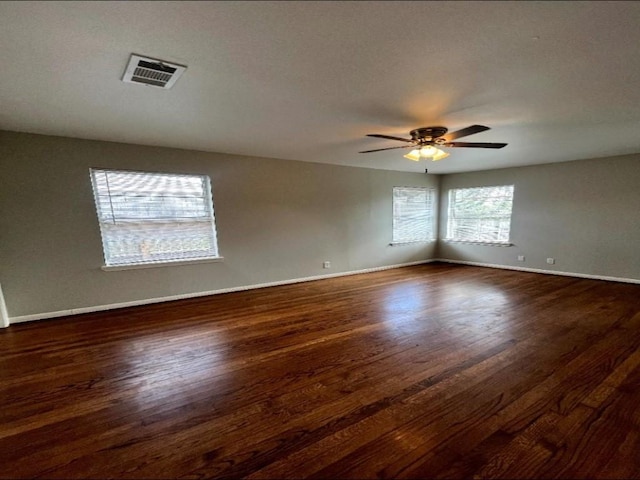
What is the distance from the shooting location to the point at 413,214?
6.61 metres

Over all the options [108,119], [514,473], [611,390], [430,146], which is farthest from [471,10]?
[108,119]

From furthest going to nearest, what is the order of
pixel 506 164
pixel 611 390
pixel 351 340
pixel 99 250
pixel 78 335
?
pixel 506 164, pixel 99 250, pixel 78 335, pixel 351 340, pixel 611 390

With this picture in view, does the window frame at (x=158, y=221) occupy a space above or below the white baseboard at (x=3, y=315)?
above

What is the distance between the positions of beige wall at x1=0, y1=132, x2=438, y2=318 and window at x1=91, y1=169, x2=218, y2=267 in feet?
0.41

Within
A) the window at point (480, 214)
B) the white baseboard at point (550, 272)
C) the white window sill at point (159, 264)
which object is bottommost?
the white baseboard at point (550, 272)

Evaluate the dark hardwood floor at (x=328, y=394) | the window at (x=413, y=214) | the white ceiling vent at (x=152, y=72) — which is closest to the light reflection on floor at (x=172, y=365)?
the dark hardwood floor at (x=328, y=394)

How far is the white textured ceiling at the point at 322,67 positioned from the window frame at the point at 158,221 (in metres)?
0.66

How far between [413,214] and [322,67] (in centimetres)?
538

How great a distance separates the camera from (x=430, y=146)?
312 cm

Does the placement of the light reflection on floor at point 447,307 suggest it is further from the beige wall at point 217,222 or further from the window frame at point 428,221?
the window frame at point 428,221

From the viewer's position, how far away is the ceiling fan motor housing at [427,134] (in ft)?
9.57

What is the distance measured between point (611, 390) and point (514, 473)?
121cm

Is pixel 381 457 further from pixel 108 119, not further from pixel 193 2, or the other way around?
pixel 108 119

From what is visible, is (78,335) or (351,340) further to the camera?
(78,335)
